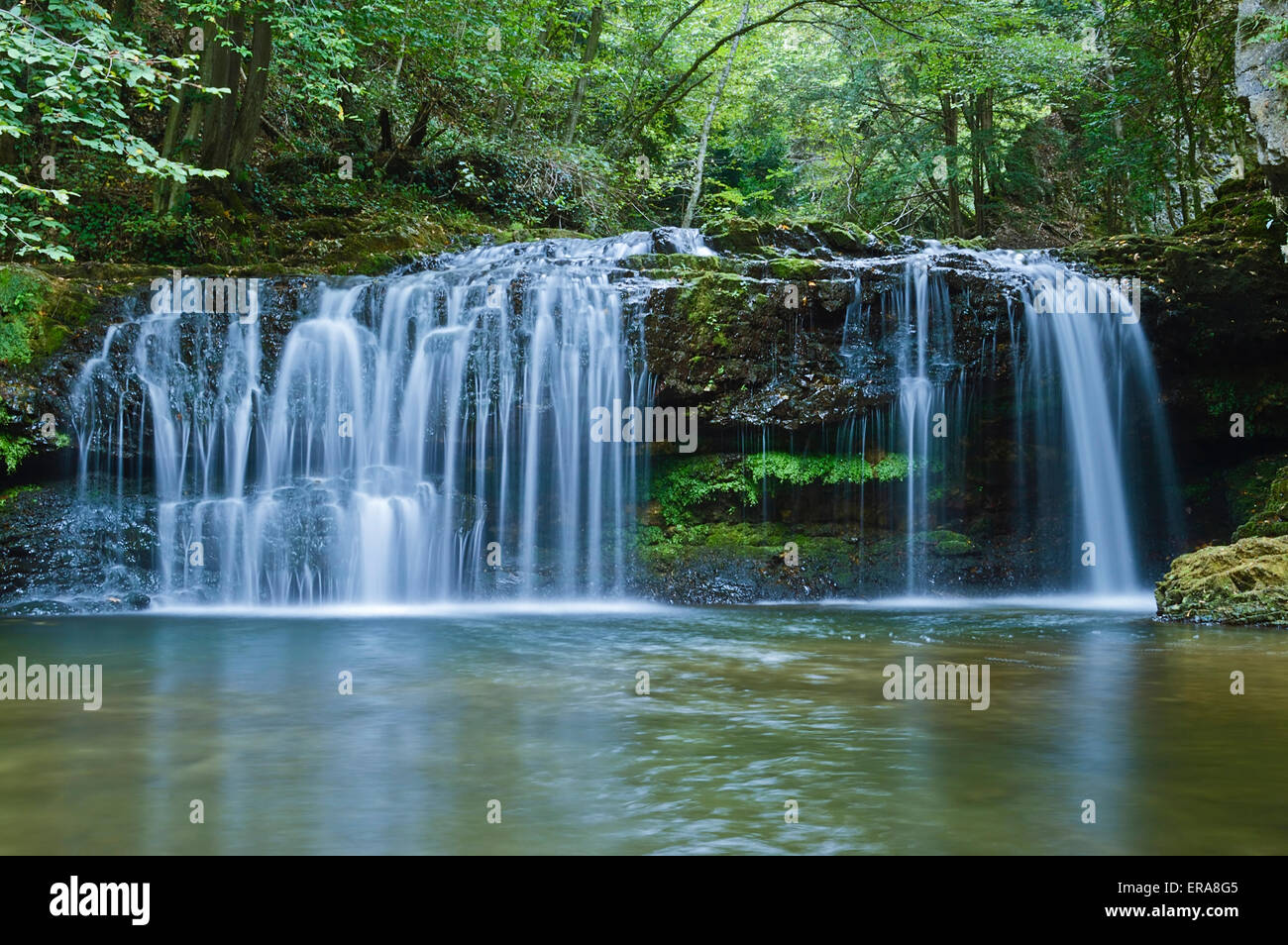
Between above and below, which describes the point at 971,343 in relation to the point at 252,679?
above

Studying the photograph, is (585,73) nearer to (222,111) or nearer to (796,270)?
(222,111)

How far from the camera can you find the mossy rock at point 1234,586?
935 cm

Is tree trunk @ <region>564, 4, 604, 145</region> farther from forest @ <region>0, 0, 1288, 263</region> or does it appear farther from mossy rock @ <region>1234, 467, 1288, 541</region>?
mossy rock @ <region>1234, 467, 1288, 541</region>

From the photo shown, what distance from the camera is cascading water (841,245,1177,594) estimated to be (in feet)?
40.7

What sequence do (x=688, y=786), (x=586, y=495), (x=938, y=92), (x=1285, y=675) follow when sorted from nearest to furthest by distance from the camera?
(x=688, y=786) → (x=1285, y=675) → (x=586, y=495) → (x=938, y=92)

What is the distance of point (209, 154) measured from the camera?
16.2 metres

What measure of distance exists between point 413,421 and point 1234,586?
9.32 metres

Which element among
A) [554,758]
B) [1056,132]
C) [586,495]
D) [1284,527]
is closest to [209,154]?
[586,495]

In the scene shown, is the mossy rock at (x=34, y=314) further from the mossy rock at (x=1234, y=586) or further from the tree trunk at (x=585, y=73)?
the tree trunk at (x=585, y=73)

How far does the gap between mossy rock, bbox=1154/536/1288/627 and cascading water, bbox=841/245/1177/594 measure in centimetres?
248

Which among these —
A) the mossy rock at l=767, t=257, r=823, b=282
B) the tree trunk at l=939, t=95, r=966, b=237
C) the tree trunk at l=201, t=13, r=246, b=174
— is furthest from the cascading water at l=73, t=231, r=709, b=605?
the tree trunk at l=939, t=95, r=966, b=237

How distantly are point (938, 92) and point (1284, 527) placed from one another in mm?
14831

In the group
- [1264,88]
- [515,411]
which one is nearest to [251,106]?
Result: [515,411]
